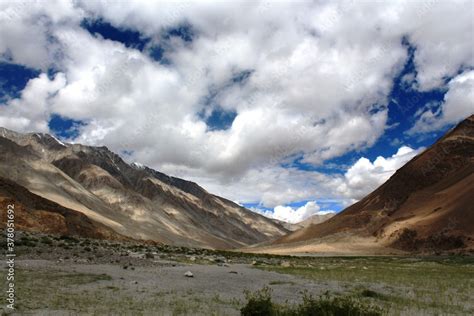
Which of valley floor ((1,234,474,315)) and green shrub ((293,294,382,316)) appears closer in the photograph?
green shrub ((293,294,382,316))

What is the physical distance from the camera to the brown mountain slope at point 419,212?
9854 cm

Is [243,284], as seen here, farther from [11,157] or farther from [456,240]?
[11,157]

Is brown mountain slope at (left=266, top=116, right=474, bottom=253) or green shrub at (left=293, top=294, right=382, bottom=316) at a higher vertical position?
brown mountain slope at (left=266, top=116, right=474, bottom=253)

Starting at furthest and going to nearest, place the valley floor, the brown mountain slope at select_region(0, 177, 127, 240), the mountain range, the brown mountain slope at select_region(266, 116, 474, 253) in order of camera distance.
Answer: the brown mountain slope at select_region(266, 116, 474, 253) → the mountain range → the brown mountain slope at select_region(0, 177, 127, 240) → the valley floor

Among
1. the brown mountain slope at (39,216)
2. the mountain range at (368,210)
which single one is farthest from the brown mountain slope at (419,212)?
the brown mountain slope at (39,216)

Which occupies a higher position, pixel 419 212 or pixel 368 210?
pixel 368 210

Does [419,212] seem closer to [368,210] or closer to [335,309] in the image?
[368,210]

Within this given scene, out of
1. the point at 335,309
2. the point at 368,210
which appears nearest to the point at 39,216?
the point at 335,309

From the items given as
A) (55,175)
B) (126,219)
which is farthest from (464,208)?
(55,175)

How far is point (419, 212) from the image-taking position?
120125mm

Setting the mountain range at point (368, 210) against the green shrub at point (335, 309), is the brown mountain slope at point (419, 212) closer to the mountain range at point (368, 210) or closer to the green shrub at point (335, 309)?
Answer: the mountain range at point (368, 210)

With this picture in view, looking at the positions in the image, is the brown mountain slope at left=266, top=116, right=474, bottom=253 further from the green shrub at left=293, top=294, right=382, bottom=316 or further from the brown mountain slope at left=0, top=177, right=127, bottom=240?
the green shrub at left=293, top=294, right=382, bottom=316

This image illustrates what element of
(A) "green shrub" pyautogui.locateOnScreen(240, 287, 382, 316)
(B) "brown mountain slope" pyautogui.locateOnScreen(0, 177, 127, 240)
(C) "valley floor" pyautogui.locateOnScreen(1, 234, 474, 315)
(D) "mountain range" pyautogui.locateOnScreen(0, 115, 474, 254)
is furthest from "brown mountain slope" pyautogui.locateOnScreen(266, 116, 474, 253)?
(A) "green shrub" pyautogui.locateOnScreen(240, 287, 382, 316)

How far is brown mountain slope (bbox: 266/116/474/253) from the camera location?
9854 centimetres
